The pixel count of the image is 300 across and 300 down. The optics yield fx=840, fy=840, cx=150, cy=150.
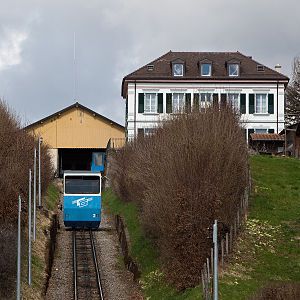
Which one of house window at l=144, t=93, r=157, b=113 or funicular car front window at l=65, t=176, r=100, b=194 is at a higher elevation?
house window at l=144, t=93, r=157, b=113

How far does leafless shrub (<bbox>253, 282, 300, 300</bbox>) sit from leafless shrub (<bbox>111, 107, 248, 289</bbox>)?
394 inches

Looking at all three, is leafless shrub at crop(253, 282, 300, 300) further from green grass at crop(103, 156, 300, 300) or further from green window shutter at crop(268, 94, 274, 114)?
green window shutter at crop(268, 94, 274, 114)

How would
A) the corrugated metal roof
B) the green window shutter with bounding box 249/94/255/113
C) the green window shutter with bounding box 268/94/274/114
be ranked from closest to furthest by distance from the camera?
the corrugated metal roof, the green window shutter with bounding box 249/94/255/113, the green window shutter with bounding box 268/94/274/114

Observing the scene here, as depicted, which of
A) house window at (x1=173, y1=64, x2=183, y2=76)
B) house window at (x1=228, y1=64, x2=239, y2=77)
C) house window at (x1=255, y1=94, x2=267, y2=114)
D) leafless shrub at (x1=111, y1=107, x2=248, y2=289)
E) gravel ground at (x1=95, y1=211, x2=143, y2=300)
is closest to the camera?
leafless shrub at (x1=111, y1=107, x2=248, y2=289)

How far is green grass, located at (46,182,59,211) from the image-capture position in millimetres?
64250

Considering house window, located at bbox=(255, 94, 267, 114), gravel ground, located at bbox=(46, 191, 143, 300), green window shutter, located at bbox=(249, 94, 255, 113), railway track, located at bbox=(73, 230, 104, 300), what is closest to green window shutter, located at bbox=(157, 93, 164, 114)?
green window shutter, located at bbox=(249, 94, 255, 113)

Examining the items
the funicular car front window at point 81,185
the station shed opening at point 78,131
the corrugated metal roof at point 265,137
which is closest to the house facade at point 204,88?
the corrugated metal roof at point 265,137

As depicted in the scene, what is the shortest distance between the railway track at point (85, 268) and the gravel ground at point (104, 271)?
0.27 m

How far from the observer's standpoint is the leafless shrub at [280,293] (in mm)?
23938

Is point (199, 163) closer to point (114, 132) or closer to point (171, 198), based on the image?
point (171, 198)

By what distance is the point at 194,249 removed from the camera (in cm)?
3634

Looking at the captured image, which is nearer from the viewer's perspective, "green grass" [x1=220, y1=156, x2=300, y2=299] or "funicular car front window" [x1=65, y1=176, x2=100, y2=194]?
"green grass" [x1=220, y1=156, x2=300, y2=299]

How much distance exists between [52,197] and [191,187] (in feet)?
111

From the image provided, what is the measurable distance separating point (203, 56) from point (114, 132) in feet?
44.4
